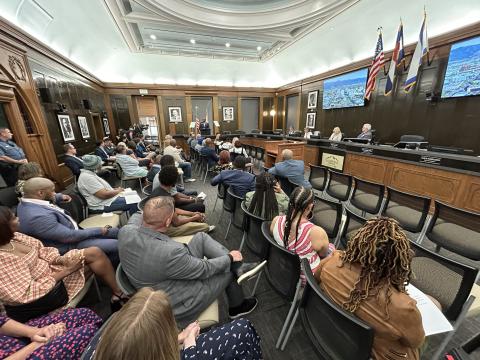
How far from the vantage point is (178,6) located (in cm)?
520

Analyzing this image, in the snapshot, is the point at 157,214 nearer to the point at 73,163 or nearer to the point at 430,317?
the point at 430,317

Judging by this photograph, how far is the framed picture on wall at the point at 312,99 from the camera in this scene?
29.8ft

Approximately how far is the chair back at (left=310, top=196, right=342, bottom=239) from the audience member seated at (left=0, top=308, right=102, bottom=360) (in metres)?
A: 2.10

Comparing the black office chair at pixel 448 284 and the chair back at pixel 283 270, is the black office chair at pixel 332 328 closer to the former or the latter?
the chair back at pixel 283 270

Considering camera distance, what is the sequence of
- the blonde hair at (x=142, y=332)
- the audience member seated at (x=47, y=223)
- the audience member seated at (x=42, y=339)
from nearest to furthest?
the blonde hair at (x=142, y=332) < the audience member seated at (x=42, y=339) < the audience member seated at (x=47, y=223)

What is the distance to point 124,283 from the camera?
49.3 inches

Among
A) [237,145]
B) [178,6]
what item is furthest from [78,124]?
[237,145]

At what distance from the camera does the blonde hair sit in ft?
1.72

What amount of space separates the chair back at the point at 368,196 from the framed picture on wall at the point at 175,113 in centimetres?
1001

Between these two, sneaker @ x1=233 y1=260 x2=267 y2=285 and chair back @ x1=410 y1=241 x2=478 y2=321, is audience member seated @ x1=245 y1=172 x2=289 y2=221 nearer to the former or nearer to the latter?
sneaker @ x1=233 y1=260 x2=267 y2=285

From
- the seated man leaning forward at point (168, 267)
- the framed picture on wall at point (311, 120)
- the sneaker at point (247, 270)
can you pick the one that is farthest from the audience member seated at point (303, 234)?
the framed picture on wall at point (311, 120)

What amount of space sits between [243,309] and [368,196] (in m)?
2.38

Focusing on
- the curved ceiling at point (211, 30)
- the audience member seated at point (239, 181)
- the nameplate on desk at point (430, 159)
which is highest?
the curved ceiling at point (211, 30)

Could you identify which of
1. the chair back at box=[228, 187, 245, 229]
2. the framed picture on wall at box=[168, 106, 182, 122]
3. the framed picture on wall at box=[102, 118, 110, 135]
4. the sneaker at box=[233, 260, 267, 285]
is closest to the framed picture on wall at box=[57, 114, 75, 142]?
the framed picture on wall at box=[102, 118, 110, 135]
